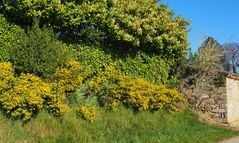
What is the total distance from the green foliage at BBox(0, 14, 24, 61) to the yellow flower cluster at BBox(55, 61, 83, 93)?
1684 mm

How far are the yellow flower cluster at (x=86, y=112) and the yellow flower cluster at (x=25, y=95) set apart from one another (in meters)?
1.22

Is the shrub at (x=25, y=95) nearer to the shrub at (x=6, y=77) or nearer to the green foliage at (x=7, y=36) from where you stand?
the shrub at (x=6, y=77)

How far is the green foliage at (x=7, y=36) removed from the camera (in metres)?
14.2

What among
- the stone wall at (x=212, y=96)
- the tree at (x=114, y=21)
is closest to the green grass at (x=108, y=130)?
the tree at (x=114, y=21)

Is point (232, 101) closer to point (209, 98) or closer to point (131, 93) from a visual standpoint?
point (209, 98)

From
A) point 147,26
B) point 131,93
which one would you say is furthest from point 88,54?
point 147,26

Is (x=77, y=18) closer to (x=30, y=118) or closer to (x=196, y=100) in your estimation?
(x=30, y=118)

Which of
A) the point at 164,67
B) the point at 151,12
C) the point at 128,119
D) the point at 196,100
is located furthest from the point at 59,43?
the point at 196,100

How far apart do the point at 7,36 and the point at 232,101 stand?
42.9ft

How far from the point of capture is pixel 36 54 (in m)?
13.9

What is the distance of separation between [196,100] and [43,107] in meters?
10.0

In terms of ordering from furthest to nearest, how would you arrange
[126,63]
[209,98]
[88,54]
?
[209,98] < [126,63] < [88,54]

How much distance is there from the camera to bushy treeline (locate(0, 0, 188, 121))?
45.1 ft

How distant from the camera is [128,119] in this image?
1666cm
